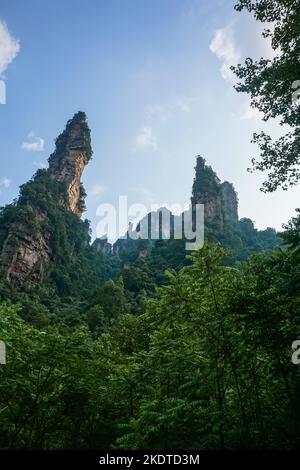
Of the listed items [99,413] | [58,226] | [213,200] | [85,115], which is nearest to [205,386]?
[99,413]

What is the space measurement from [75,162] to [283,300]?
268ft

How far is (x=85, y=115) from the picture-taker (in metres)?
89.7

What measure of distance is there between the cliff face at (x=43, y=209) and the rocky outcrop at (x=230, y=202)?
4870cm

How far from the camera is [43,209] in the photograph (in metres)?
63.2

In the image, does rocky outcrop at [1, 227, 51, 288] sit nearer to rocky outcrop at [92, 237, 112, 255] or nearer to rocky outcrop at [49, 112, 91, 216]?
rocky outcrop at [49, 112, 91, 216]

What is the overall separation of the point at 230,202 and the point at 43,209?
68.1m

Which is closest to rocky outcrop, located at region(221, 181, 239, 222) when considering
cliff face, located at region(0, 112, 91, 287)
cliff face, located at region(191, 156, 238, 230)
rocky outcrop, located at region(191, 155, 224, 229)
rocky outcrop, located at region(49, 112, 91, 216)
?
cliff face, located at region(191, 156, 238, 230)

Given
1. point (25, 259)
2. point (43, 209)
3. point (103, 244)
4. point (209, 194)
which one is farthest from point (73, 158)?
point (103, 244)

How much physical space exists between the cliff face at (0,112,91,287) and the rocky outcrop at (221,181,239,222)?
48697 millimetres

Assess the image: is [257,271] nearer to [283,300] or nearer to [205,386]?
[283,300]

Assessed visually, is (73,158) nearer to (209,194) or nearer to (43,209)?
(43,209)

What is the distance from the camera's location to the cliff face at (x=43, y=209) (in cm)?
5191

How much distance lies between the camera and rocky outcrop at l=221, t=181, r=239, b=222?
10969cm

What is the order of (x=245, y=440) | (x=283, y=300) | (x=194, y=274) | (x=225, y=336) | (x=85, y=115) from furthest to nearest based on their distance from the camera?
(x=85, y=115) < (x=194, y=274) < (x=225, y=336) < (x=245, y=440) < (x=283, y=300)
